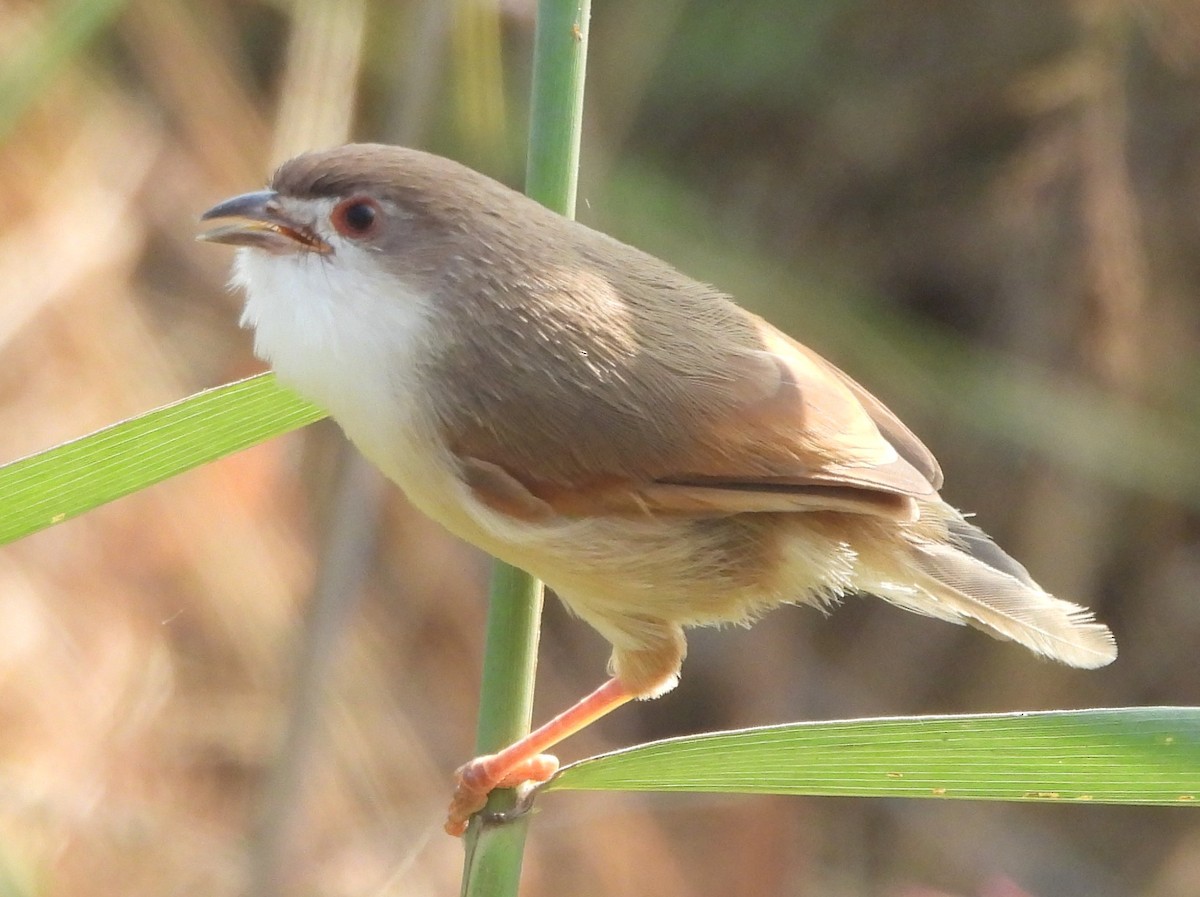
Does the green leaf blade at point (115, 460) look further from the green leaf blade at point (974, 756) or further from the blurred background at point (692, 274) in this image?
the blurred background at point (692, 274)

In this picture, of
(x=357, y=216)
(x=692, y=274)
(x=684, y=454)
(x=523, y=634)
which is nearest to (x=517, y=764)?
(x=523, y=634)

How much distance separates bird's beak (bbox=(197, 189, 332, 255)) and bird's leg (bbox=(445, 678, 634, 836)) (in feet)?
2.64

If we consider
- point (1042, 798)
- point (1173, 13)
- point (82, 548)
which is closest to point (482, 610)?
point (82, 548)

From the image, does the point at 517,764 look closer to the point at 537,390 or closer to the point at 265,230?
the point at 537,390

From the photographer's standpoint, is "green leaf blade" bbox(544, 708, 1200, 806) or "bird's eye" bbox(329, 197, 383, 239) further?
"bird's eye" bbox(329, 197, 383, 239)

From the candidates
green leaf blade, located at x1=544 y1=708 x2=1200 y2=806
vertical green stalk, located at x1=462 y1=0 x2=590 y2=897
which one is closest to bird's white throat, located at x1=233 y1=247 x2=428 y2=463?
vertical green stalk, located at x1=462 y1=0 x2=590 y2=897

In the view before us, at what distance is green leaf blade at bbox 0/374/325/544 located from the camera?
1.57 meters

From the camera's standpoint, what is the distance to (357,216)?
1.96 metres

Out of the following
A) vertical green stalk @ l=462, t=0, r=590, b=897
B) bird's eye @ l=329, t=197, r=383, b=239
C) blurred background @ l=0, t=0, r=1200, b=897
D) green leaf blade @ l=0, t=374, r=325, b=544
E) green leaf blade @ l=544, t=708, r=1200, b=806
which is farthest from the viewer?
blurred background @ l=0, t=0, r=1200, b=897

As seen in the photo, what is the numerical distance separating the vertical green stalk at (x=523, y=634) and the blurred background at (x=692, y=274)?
2.12 meters

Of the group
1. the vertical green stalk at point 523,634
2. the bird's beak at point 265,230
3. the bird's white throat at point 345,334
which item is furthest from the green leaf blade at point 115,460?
the vertical green stalk at point 523,634

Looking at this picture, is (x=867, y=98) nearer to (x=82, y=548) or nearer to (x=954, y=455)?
(x=954, y=455)

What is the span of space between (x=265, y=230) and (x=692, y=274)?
7.89ft

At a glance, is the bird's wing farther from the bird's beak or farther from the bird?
the bird's beak
